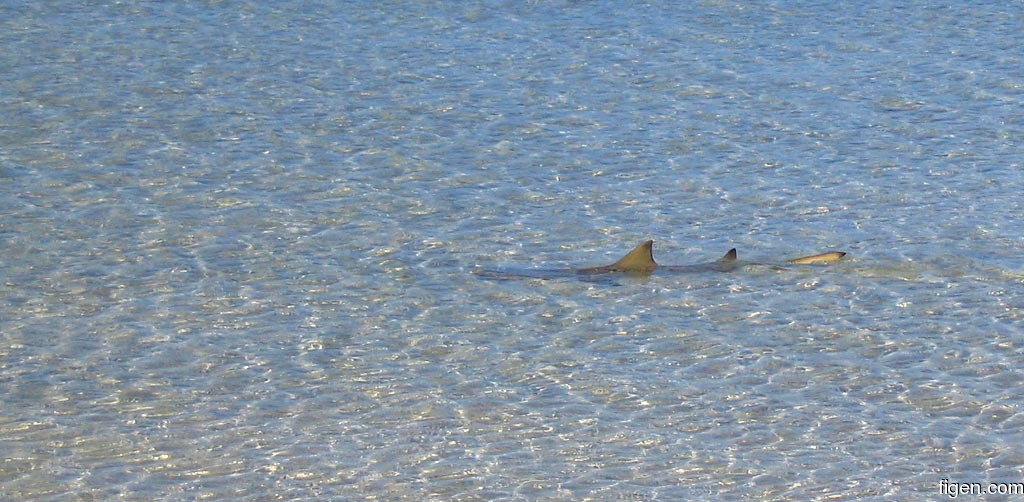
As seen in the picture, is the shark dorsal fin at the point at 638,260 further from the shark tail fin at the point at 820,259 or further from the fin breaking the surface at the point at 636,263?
the shark tail fin at the point at 820,259

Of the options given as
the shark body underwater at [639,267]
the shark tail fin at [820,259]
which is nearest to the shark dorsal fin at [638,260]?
the shark body underwater at [639,267]

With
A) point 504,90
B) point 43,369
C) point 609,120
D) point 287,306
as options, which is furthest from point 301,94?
point 43,369

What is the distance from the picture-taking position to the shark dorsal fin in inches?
169

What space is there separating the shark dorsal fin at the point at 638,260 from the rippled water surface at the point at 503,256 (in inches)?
1.7

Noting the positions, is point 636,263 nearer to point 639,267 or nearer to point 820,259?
point 639,267

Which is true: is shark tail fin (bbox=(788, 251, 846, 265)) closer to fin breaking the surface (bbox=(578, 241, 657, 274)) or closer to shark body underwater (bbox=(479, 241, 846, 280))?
shark body underwater (bbox=(479, 241, 846, 280))

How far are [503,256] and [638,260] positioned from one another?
40 cm

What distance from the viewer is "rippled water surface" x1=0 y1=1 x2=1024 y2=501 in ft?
10.8

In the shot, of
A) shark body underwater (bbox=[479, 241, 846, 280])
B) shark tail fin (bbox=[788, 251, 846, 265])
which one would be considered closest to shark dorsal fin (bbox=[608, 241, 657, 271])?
shark body underwater (bbox=[479, 241, 846, 280])

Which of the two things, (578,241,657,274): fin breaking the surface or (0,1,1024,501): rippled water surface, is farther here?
(578,241,657,274): fin breaking the surface

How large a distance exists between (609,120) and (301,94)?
1.20 m

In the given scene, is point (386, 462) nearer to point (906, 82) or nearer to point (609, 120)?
point (609, 120)

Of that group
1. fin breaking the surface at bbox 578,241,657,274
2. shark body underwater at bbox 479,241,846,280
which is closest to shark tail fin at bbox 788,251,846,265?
shark body underwater at bbox 479,241,846,280

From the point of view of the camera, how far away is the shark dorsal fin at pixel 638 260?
4293 millimetres
